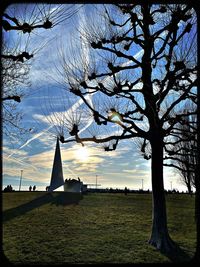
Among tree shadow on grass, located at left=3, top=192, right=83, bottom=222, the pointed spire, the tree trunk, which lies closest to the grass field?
tree shadow on grass, located at left=3, top=192, right=83, bottom=222

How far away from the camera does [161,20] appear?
9.90 metres

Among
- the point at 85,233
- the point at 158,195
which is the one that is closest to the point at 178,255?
the point at 158,195

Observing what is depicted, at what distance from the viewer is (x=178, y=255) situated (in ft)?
30.0

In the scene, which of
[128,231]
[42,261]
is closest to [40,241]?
[42,261]

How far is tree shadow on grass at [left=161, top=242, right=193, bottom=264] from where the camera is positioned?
866cm

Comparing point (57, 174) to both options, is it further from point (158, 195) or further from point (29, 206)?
point (158, 195)

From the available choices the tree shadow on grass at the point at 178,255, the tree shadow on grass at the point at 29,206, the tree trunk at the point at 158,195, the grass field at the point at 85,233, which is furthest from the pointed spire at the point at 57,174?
the tree shadow on grass at the point at 178,255

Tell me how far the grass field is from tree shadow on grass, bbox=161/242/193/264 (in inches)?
1.5

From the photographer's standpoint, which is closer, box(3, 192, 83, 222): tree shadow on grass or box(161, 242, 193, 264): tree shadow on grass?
box(161, 242, 193, 264): tree shadow on grass

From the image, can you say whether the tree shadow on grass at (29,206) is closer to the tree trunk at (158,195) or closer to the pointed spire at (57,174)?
the pointed spire at (57,174)

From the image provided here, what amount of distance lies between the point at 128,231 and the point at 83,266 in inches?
303

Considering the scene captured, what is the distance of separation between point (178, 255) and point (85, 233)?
4.42 m

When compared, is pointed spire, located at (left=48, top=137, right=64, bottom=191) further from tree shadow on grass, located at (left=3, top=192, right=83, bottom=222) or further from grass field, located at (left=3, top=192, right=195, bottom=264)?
grass field, located at (left=3, top=192, right=195, bottom=264)

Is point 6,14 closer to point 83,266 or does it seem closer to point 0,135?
point 0,135
